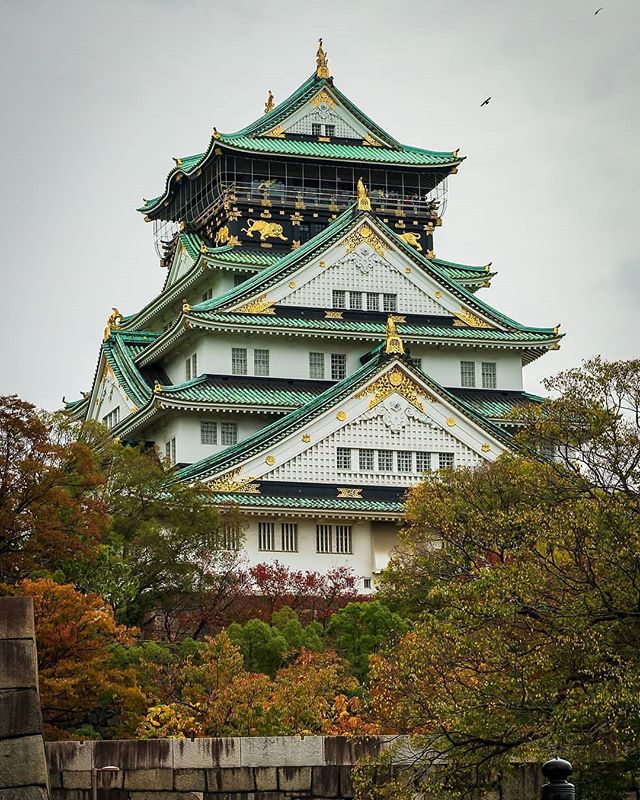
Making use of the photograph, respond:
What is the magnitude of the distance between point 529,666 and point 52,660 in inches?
593

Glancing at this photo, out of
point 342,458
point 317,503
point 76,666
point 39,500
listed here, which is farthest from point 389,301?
point 76,666

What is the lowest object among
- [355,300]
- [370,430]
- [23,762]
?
[23,762]

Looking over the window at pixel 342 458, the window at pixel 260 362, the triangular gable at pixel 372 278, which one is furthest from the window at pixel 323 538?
the triangular gable at pixel 372 278

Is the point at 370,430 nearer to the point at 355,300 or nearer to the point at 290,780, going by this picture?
the point at 355,300

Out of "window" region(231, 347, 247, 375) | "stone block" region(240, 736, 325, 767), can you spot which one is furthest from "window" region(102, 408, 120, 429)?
"stone block" region(240, 736, 325, 767)

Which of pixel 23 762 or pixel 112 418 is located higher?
pixel 112 418

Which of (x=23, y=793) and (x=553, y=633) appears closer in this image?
(x=23, y=793)

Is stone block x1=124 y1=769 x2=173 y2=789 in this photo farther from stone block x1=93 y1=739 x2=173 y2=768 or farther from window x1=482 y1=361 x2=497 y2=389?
window x1=482 y1=361 x2=497 y2=389

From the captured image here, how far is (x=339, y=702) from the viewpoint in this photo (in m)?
41.6

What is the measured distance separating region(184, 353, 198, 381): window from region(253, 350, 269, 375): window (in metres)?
2.27

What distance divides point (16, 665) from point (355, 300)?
52310 millimetres

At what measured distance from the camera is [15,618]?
21.3 metres

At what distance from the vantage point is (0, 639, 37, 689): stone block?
2111 centimetres

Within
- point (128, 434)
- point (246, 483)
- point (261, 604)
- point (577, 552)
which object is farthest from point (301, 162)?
point (577, 552)
